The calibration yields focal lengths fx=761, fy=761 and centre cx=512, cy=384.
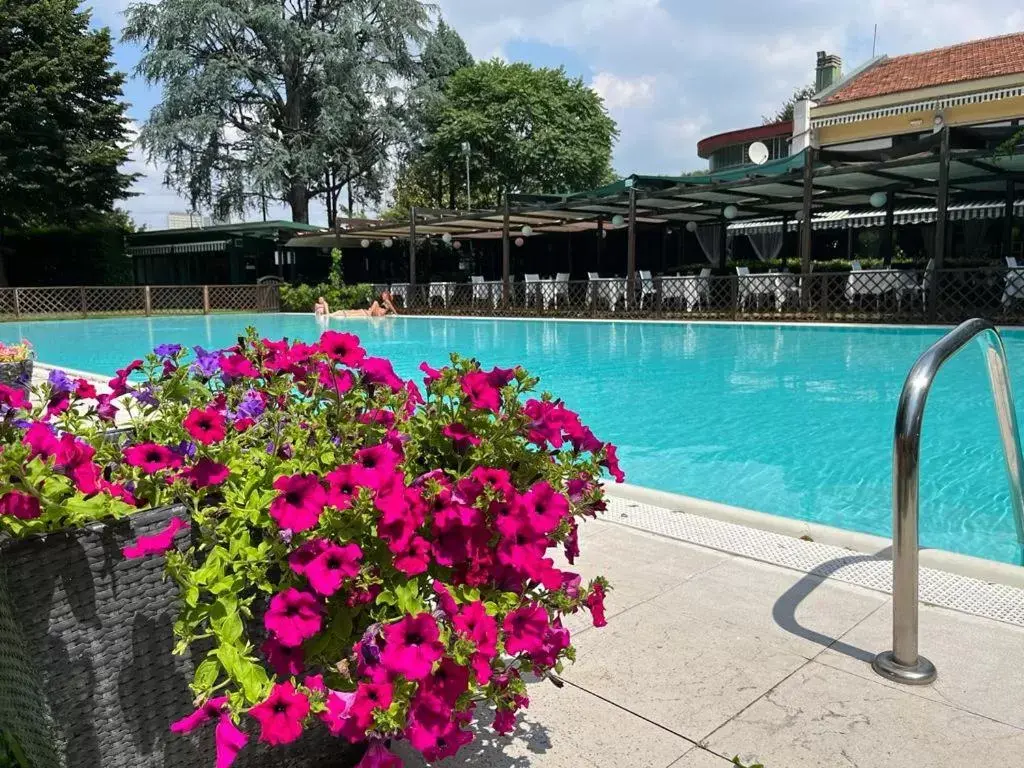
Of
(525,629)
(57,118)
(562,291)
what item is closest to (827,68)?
(562,291)

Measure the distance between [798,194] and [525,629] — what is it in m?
19.3

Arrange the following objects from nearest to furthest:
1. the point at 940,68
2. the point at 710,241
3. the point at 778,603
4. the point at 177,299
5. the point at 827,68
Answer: the point at 778,603 → the point at 940,68 → the point at 710,241 → the point at 827,68 → the point at 177,299

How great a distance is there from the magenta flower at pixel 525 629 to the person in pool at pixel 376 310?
76.0ft

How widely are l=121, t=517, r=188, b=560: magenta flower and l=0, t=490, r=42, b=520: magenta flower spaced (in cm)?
16

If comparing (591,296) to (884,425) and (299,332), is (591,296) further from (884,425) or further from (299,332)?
(884,425)

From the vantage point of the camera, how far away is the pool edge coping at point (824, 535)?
10.0 ft

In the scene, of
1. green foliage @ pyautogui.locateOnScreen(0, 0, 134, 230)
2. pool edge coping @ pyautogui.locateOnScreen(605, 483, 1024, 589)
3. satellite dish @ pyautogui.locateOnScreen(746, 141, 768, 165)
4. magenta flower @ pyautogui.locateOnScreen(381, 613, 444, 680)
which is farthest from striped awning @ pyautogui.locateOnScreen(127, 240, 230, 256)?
magenta flower @ pyautogui.locateOnScreen(381, 613, 444, 680)

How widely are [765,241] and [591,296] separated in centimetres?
771

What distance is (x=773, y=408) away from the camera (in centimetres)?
831

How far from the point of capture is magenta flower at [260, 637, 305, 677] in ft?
4.70

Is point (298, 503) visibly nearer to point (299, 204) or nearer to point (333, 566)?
point (333, 566)

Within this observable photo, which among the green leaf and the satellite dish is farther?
the satellite dish

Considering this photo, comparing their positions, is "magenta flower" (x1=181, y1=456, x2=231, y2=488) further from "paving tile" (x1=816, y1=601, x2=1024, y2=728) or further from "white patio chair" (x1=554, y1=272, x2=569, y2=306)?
"white patio chair" (x1=554, y1=272, x2=569, y2=306)

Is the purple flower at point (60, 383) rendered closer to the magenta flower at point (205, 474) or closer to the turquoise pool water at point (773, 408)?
Answer: the magenta flower at point (205, 474)
